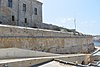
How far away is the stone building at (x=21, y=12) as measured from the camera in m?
23.2

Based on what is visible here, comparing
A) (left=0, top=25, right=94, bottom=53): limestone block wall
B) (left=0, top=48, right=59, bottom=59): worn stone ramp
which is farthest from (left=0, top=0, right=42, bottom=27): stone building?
(left=0, top=48, right=59, bottom=59): worn stone ramp

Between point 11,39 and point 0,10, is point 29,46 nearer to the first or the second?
point 11,39

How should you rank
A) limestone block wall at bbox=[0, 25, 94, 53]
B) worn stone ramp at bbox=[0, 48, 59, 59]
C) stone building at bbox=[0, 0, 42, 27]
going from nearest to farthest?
worn stone ramp at bbox=[0, 48, 59, 59], limestone block wall at bbox=[0, 25, 94, 53], stone building at bbox=[0, 0, 42, 27]

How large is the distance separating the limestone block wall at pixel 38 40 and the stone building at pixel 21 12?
7.44m

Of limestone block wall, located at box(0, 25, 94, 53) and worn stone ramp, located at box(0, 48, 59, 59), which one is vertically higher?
limestone block wall, located at box(0, 25, 94, 53)

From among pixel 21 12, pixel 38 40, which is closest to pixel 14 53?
pixel 38 40

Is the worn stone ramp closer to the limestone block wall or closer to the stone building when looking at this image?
the limestone block wall

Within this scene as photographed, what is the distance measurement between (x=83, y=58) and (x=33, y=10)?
15.6 metres

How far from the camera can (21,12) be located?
87.3 feet

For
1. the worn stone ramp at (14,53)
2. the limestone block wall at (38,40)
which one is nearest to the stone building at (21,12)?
the limestone block wall at (38,40)

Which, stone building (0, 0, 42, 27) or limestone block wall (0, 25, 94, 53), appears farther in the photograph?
stone building (0, 0, 42, 27)

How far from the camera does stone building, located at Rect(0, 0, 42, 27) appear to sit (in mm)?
23250

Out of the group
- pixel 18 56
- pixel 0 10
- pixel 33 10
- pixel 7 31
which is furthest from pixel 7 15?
pixel 18 56

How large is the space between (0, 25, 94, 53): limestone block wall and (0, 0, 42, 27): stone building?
7440 millimetres
